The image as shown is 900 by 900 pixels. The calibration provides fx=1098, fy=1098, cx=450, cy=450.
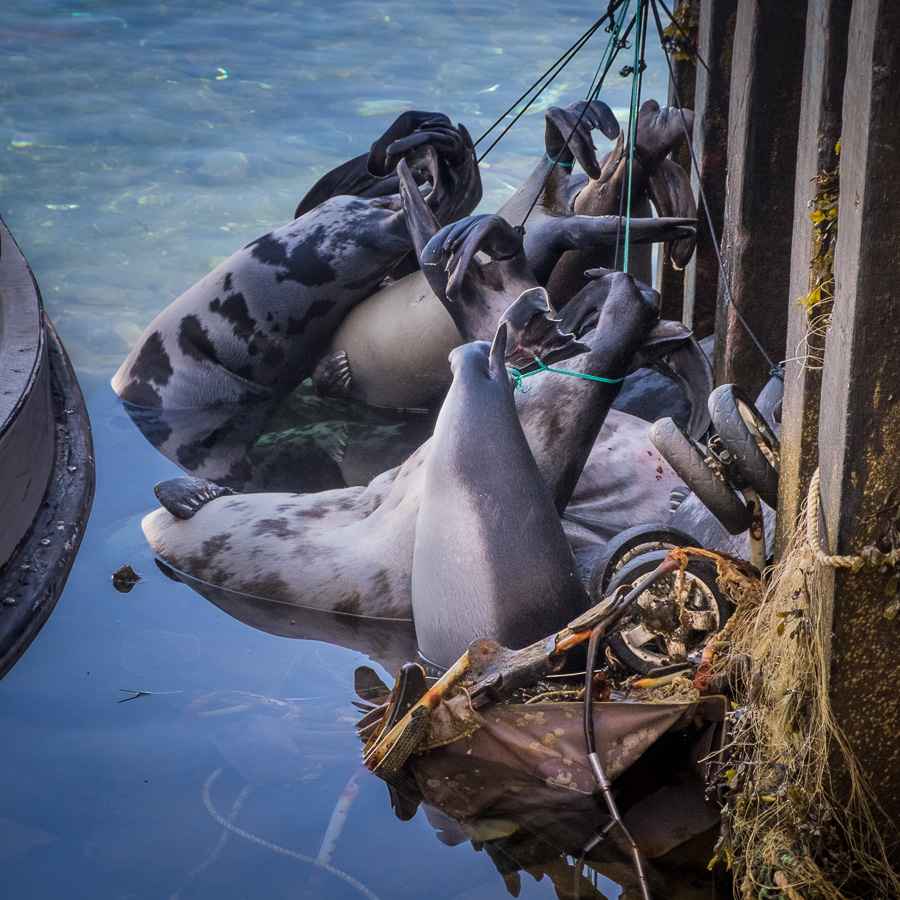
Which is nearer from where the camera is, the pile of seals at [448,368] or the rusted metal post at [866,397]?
the rusted metal post at [866,397]

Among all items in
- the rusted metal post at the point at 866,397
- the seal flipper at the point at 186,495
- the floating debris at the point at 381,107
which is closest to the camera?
the rusted metal post at the point at 866,397

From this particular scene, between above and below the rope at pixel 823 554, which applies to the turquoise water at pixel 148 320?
below

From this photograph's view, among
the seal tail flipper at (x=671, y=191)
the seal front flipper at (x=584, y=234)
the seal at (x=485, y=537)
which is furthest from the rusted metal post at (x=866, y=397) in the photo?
the seal tail flipper at (x=671, y=191)

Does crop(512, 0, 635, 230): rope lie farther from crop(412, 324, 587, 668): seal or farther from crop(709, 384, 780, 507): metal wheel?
crop(709, 384, 780, 507): metal wheel

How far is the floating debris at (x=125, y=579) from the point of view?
11.1 feet

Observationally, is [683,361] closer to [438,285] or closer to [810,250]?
[438,285]

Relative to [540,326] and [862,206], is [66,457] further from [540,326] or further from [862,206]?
[862,206]

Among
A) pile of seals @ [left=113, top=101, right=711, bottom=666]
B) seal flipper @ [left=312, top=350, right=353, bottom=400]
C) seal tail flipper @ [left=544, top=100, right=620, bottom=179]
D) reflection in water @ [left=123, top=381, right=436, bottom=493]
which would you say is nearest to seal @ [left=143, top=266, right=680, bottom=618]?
pile of seals @ [left=113, top=101, right=711, bottom=666]

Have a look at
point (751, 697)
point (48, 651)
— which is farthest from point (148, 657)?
point (751, 697)

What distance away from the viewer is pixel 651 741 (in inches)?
89.7

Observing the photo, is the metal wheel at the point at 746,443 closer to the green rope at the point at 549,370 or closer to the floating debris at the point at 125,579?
the green rope at the point at 549,370

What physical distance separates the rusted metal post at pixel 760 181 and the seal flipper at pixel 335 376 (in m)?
1.86

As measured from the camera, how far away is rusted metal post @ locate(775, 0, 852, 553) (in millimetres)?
2039

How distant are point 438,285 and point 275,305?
112 cm
